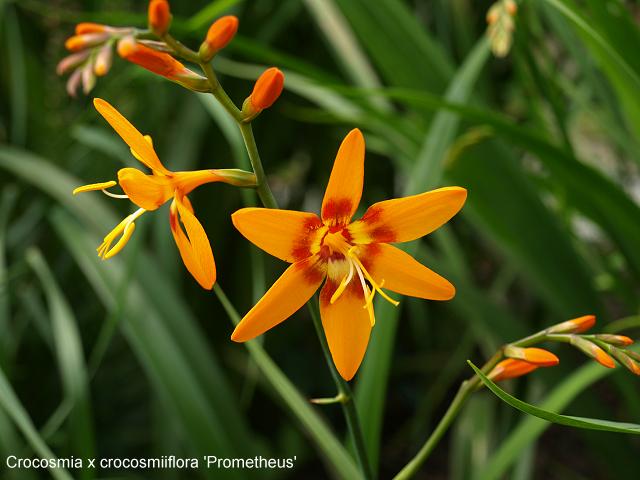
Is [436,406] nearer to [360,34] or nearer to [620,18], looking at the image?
[360,34]

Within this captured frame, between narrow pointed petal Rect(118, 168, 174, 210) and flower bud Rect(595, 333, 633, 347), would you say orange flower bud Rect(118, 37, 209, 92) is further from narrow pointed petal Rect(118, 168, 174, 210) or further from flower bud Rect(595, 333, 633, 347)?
flower bud Rect(595, 333, 633, 347)

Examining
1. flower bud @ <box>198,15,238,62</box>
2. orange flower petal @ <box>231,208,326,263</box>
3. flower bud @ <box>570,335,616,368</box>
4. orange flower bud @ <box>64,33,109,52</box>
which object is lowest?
flower bud @ <box>570,335,616,368</box>

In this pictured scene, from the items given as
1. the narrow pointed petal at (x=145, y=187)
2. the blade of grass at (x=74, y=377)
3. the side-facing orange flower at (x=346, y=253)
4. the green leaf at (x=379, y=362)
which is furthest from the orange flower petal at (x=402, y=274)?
the blade of grass at (x=74, y=377)

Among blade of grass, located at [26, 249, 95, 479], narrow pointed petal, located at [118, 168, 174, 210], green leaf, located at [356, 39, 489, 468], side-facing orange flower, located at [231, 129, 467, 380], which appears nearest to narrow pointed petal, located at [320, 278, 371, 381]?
side-facing orange flower, located at [231, 129, 467, 380]

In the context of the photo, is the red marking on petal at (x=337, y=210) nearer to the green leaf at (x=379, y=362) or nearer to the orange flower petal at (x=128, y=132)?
the orange flower petal at (x=128, y=132)

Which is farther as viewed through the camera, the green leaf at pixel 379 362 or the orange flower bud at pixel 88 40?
the green leaf at pixel 379 362

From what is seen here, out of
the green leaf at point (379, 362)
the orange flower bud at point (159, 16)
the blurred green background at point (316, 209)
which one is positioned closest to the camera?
the orange flower bud at point (159, 16)
